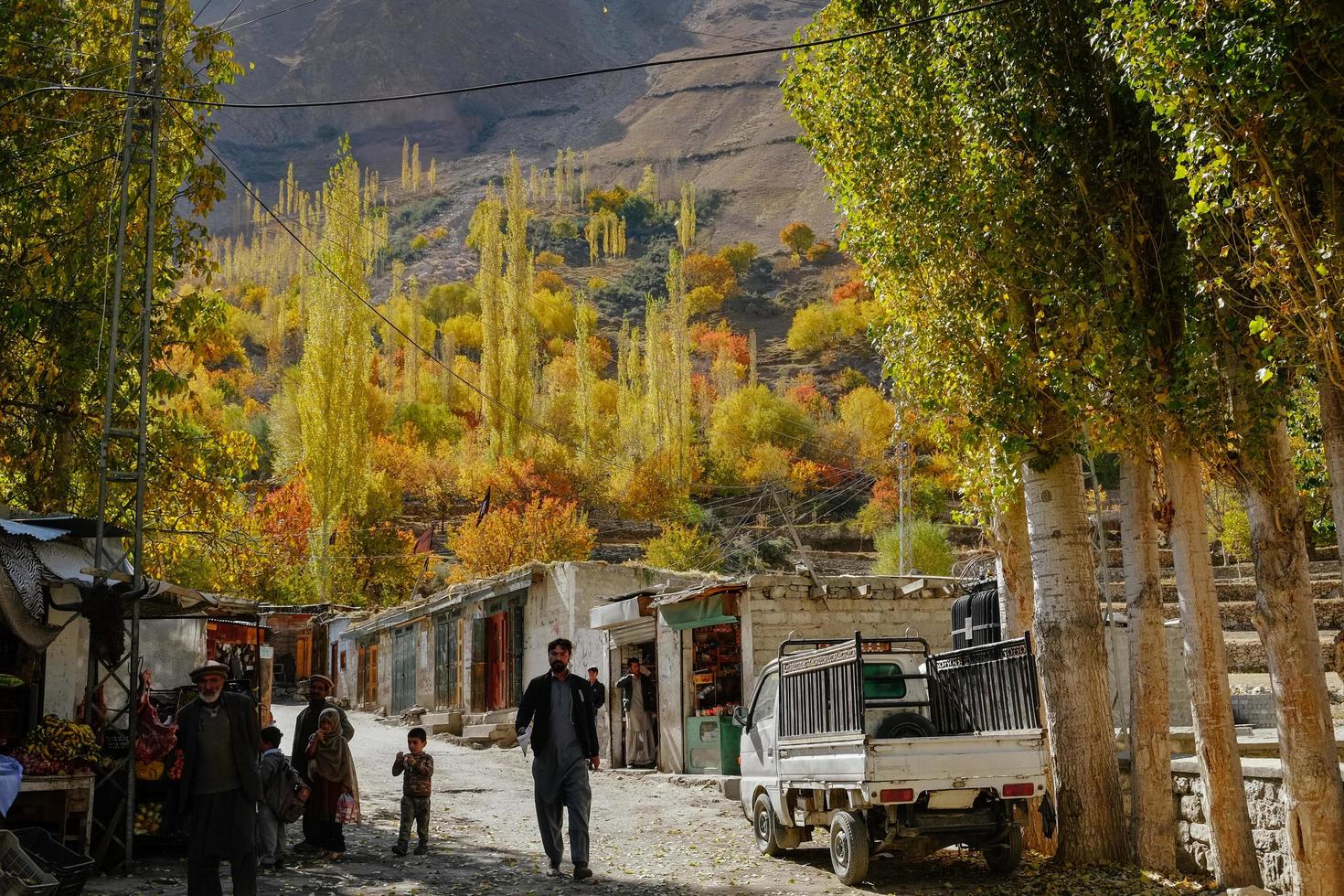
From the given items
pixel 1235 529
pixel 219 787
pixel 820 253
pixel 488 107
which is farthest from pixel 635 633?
pixel 488 107

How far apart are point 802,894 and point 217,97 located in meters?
10.3

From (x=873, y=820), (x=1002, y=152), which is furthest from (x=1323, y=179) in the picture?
(x=873, y=820)

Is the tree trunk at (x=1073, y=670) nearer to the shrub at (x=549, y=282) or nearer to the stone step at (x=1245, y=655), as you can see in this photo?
the stone step at (x=1245, y=655)

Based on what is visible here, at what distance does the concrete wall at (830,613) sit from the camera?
58.9 ft

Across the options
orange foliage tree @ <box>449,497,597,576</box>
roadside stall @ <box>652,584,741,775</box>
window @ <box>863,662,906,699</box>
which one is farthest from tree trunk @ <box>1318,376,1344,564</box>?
orange foliage tree @ <box>449,497,597,576</box>

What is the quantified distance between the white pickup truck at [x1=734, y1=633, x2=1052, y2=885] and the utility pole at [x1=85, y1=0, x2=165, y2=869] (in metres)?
5.78

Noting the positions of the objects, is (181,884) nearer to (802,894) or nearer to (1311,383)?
(802,894)

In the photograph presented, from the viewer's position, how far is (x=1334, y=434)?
25.6ft

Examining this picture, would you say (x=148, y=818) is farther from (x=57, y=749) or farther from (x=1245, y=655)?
(x=1245, y=655)

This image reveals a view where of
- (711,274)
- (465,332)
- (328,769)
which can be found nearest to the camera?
(328,769)

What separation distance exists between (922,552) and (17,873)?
34.5m

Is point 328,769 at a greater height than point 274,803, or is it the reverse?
point 328,769

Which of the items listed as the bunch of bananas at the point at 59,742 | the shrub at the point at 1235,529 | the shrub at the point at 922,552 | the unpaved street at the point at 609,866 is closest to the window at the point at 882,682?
the unpaved street at the point at 609,866

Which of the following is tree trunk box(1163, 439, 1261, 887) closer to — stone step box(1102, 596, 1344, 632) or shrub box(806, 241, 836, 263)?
stone step box(1102, 596, 1344, 632)
